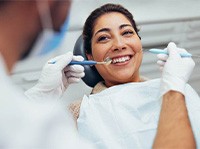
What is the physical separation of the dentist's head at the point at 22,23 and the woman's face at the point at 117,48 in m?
0.93

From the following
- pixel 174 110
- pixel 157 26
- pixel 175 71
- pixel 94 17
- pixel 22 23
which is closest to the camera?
pixel 22 23

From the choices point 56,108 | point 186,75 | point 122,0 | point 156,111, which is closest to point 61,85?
point 156,111

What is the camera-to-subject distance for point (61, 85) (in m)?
1.44

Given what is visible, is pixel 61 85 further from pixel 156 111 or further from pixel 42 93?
pixel 156 111

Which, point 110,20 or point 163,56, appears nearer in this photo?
point 163,56

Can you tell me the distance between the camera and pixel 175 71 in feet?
3.90

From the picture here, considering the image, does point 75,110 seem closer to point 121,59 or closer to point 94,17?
point 121,59

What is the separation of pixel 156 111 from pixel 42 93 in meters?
0.51

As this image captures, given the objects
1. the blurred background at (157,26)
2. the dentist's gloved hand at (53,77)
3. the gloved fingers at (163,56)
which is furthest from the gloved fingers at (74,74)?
the blurred background at (157,26)

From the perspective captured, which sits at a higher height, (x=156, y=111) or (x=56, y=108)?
(x=56, y=108)

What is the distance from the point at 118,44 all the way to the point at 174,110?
50 centimetres

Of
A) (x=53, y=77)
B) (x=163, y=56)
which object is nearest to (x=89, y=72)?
(x=53, y=77)

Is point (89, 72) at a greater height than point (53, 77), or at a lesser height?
lesser

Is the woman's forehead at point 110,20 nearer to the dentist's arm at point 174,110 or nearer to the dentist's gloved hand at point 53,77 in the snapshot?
the dentist's gloved hand at point 53,77
